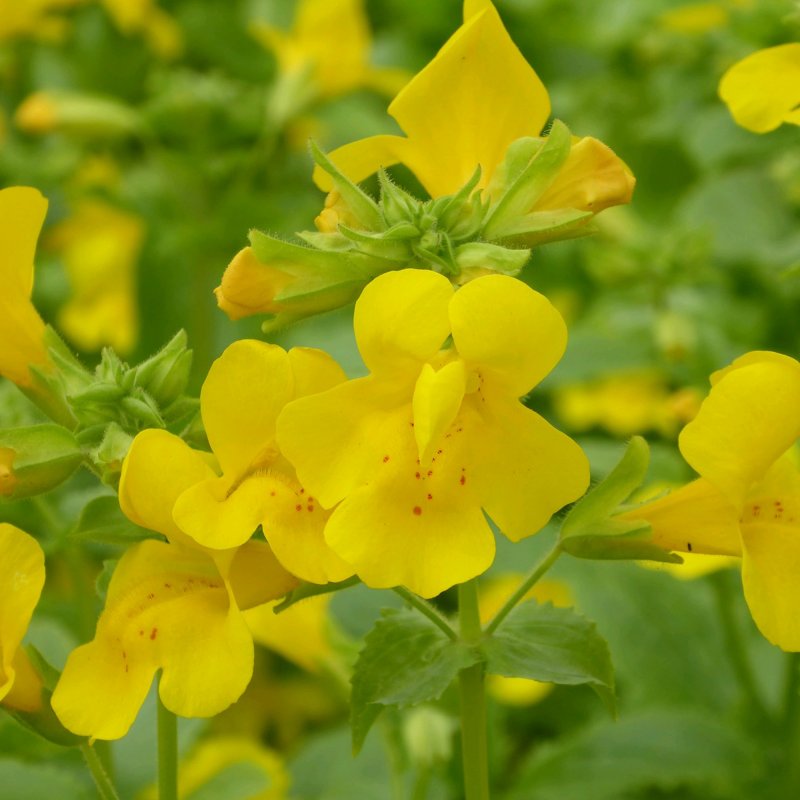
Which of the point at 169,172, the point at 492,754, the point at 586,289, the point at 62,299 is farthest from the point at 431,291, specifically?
the point at 62,299

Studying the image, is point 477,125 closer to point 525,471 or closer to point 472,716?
point 525,471

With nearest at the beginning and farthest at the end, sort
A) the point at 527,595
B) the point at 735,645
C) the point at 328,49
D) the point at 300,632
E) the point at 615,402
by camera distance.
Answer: the point at 300,632 < the point at 735,645 < the point at 527,595 < the point at 615,402 < the point at 328,49

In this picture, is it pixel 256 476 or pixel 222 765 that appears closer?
pixel 256 476

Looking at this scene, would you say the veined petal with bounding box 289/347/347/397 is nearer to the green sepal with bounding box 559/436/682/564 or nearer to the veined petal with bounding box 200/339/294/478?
the veined petal with bounding box 200/339/294/478

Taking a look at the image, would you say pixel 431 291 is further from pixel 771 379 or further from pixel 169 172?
pixel 169 172

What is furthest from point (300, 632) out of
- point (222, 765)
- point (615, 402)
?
point (615, 402)
